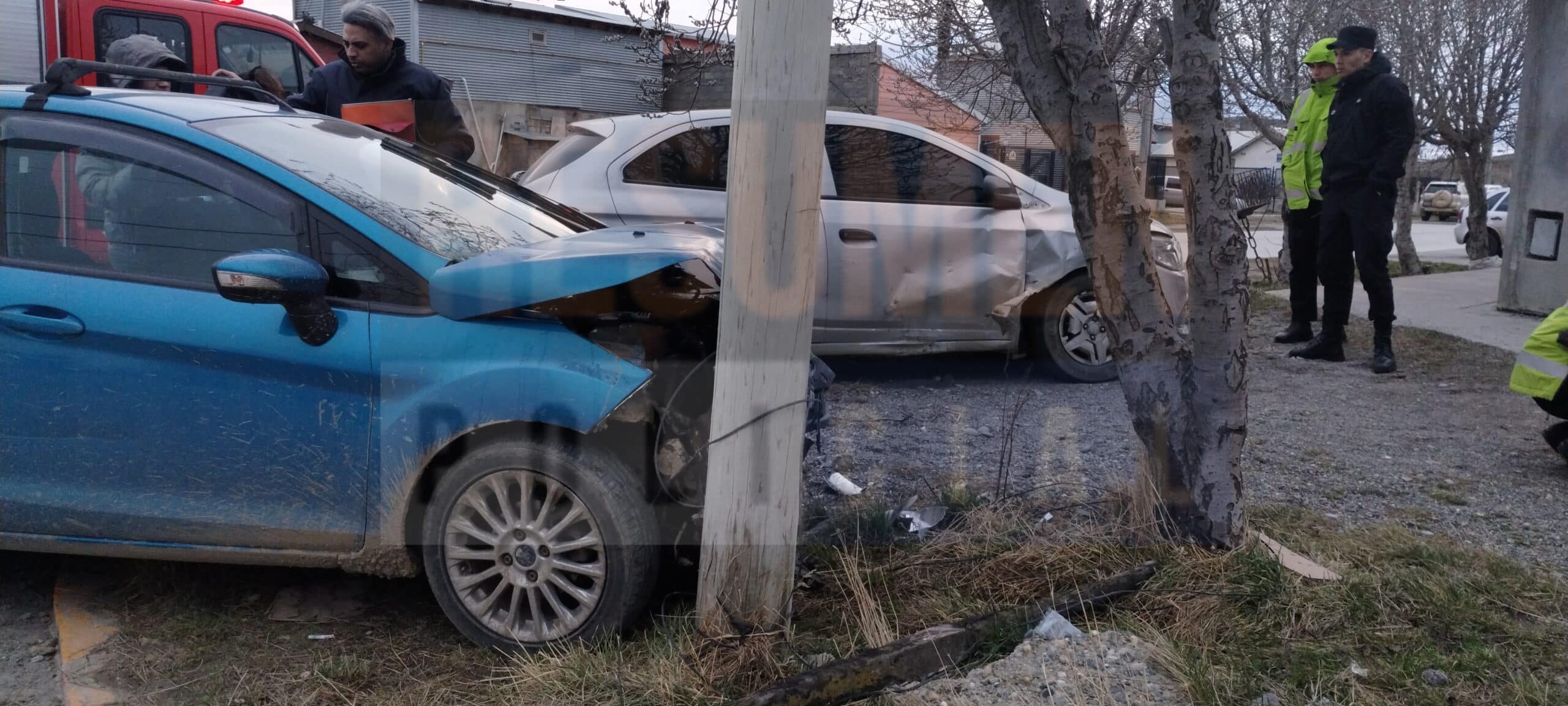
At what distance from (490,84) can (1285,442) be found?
12994 millimetres

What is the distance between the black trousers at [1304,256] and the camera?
738 centimetres

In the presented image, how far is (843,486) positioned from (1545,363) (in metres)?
2.65

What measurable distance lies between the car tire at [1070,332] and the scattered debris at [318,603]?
3874 millimetres

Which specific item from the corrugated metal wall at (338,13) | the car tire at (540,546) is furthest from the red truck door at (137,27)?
the car tire at (540,546)

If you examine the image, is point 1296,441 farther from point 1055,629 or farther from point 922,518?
point 1055,629

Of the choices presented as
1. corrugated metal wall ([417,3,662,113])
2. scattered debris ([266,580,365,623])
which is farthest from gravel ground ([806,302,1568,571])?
corrugated metal wall ([417,3,662,113])

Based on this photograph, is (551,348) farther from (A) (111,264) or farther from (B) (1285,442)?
(B) (1285,442)

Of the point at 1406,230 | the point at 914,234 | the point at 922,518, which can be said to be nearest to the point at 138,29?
the point at 914,234

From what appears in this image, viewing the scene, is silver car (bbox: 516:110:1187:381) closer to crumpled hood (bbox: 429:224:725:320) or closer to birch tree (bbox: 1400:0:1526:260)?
crumpled hood (bbox: 429:224:725:320)

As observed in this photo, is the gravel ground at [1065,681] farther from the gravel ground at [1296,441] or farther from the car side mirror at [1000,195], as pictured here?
the car side mirror at [1000,195]

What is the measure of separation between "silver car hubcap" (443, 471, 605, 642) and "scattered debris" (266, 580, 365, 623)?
62 cm

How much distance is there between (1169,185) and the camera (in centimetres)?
1096

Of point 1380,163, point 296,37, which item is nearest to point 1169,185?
point 1380,163

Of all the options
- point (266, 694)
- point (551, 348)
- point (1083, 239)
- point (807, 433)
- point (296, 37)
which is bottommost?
point (266, 694)
